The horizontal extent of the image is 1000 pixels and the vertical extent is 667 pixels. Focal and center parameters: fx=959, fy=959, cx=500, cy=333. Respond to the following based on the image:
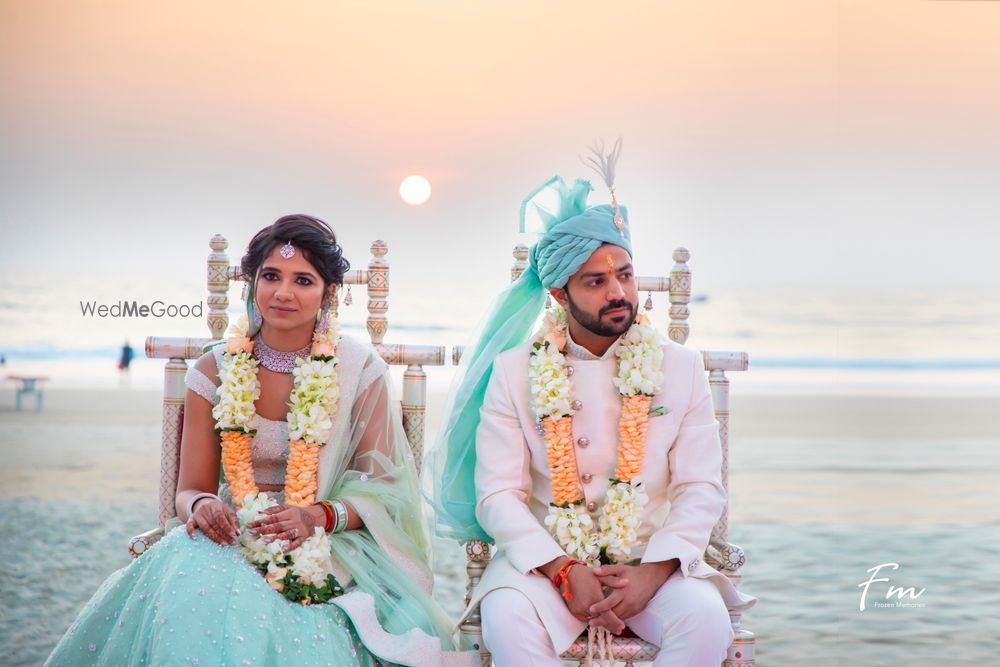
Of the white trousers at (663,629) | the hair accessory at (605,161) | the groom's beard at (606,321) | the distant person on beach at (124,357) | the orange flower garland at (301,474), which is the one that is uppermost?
the hair accessory at (605,161)

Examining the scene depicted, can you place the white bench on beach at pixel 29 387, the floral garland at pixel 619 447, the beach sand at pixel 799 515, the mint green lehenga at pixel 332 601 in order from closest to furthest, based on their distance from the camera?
the mint green lehenga at pixel 332 601, the floral garland at pixel 619 447, the beach sand at pixel 799 515, the white bench on beach at pixel 29 387

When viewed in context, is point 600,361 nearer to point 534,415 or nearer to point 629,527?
point 534,415

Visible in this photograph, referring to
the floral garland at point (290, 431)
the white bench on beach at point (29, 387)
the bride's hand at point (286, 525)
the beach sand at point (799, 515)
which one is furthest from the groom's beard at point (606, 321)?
the white bench on beach at point (29, 387)

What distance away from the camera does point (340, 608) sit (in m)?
2.52

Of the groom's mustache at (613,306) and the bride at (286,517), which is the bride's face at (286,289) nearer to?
the bride at (286,517)

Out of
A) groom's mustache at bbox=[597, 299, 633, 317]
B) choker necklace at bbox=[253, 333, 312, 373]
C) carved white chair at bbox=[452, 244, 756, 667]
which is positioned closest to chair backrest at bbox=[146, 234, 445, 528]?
carved white chair at bbox=[452, 244, 756, 667]

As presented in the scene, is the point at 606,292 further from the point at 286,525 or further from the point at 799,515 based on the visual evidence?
the point at 799,515

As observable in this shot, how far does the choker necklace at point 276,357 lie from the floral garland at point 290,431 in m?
0.03

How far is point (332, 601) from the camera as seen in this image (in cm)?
252

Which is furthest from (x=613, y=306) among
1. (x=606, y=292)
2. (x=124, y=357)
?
(x=124, y=357)

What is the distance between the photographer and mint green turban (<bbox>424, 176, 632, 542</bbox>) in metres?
2.74

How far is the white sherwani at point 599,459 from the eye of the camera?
2.65 m

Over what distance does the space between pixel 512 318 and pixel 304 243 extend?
0.69m

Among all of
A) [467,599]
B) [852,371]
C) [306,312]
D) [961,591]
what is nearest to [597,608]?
[467,599]
